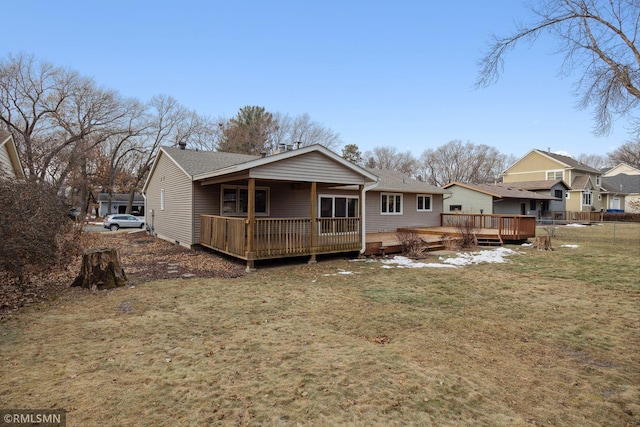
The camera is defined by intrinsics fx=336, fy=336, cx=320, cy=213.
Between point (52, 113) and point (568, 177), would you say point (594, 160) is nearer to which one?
point (568, 177)

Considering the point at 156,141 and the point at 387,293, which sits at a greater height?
the point at 156,141

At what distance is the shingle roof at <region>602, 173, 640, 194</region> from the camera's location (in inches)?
1688

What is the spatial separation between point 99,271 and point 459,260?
10.4 m

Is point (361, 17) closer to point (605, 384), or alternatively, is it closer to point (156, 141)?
point (605, 384)

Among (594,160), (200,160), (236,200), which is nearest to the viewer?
(236,200)

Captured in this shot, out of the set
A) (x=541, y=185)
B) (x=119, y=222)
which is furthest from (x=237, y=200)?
(x=541, y=185)

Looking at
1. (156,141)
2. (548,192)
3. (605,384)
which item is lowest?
(605,384)

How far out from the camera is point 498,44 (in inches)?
374

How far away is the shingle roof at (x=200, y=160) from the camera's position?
1324 cm

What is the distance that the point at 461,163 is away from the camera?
195 ft

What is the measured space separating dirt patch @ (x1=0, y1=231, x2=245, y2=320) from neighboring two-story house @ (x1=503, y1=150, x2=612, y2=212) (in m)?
36.0

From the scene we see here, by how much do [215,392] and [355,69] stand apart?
21487 mm

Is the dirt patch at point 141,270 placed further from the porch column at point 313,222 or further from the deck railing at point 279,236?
the porch column at point 313,222

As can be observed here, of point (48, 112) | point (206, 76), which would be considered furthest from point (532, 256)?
point (48, 112)
